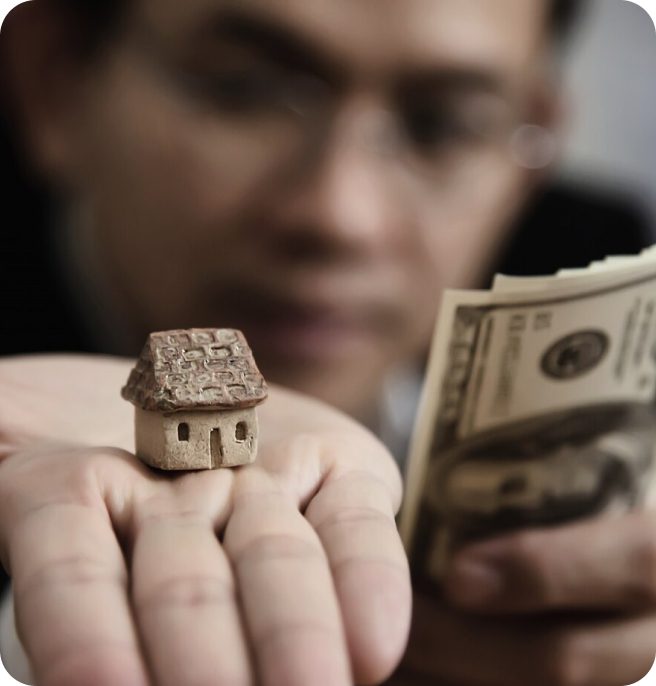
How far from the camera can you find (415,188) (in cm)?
146

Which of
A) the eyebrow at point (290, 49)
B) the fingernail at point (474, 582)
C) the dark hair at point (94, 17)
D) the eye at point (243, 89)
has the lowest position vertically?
the fingernail at point (474, 582)

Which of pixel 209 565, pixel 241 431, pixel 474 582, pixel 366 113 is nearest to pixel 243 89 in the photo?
pixel 366 113

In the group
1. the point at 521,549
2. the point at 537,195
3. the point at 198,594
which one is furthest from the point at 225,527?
the point at 537,195

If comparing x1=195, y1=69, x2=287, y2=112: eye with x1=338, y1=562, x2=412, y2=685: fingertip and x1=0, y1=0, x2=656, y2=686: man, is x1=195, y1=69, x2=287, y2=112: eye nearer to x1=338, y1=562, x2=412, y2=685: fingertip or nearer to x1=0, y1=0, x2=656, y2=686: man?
x1=0, y1=0, x2=656, y2=686: man

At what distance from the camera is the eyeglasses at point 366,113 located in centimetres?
134

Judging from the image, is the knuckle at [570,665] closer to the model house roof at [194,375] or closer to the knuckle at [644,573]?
the knuckle at [644,573]

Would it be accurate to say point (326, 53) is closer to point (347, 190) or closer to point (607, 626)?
point (347, 190)

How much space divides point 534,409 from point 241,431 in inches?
17.1

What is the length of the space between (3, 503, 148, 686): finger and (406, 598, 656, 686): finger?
546mm

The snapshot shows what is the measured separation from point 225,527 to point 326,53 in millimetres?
872

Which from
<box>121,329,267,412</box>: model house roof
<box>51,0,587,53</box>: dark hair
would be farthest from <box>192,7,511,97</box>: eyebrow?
<box>121,329,267,412</box>: model house roof

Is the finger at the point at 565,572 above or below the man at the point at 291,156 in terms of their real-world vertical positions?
below

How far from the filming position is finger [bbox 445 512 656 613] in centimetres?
100

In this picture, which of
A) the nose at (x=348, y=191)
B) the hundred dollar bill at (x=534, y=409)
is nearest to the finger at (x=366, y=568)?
the hundred dollar bill at (x=534, y=409)
